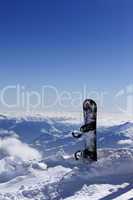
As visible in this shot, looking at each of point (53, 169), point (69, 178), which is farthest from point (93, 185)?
point (53, 169)

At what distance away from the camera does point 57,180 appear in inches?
710

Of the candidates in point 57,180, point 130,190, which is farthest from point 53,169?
point 130,190

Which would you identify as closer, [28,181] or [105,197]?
[105,197]

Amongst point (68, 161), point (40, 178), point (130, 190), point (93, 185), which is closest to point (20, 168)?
point (68, 161)

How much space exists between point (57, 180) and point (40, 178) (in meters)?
1.84

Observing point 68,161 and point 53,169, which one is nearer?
point 53,169

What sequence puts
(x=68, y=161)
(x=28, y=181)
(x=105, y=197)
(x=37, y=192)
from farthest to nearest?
(x=68, y=161) → (x=28, y=181) → (x=37, y=192) → (x=105, y=197)

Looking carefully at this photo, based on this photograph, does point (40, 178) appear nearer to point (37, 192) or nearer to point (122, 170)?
point (37, 192)

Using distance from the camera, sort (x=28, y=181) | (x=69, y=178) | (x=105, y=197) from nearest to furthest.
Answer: (x=105, y=197)
(x=69, y=178)
(x=28, y=181)

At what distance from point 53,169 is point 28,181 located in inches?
136

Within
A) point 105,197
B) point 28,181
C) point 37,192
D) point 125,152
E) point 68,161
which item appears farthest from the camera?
point 68,161

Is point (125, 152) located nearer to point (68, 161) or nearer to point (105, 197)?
point (68, 161)

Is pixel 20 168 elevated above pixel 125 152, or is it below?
below

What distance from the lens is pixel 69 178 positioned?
1798 centimetres
